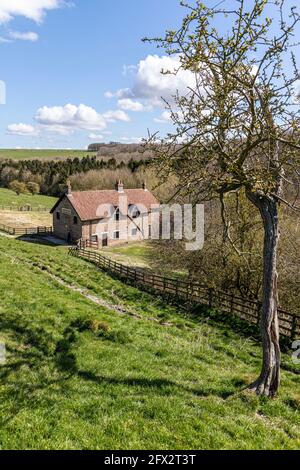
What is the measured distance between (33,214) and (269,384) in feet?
221

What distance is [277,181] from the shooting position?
9.05 meters

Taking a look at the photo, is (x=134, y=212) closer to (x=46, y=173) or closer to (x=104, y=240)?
(x=104, y=240)

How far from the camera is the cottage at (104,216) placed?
46531 mm

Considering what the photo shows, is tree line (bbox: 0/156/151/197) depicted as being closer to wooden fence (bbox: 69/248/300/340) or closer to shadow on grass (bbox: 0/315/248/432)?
wooden fence (bbox: 69/248/300/340)

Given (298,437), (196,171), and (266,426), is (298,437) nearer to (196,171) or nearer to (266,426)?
(266,426)

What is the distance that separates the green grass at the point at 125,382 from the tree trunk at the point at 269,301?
24.3 inches

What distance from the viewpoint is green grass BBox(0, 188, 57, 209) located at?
7904cm

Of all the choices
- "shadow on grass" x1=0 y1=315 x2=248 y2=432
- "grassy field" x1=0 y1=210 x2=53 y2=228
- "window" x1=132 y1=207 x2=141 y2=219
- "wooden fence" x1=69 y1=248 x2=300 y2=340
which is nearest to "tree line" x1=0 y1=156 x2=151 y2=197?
"grassy field" x1=0 y1=210 x2=53 y2=228

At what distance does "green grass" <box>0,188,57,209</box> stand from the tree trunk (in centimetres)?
7535

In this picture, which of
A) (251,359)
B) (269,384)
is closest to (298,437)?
(269,384)

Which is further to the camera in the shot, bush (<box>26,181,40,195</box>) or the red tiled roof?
bush (<box>26,181,40,195</box>)

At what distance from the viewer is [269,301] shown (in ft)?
30.1

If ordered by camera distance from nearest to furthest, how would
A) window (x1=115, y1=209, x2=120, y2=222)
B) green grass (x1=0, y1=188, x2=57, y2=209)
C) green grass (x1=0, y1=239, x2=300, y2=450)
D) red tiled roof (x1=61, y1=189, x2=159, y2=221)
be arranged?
green grass (x1=0, y1=239, x2=300, y2=450) < red tiled roof (x1=61, y1=189, x2=159, y2=221) < window (x1=115, y1=209, x2=120, y2=222) < green grass (x1=0, y1=188, x2=57, y2=209)
